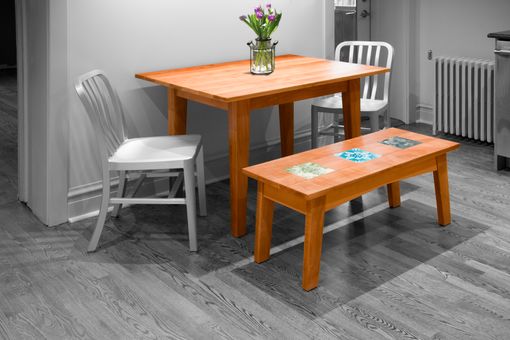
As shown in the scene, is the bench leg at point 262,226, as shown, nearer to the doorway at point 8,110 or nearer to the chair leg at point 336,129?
the chair leg at point 336,129

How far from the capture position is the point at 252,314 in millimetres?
2729

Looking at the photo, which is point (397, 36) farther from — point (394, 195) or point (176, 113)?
point (176, 113)

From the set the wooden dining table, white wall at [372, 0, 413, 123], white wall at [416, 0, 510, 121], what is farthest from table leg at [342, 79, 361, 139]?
white wall at [372, 0, 413, 123]

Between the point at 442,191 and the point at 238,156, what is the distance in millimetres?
1076

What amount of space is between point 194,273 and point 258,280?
0.30 metres

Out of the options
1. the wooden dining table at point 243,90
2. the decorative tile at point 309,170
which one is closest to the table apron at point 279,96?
the wooden dining table at point 243,90

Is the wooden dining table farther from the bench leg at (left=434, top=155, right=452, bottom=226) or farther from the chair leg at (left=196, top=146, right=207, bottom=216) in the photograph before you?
the bench leg at (left=434, top=155, right=452, bottom=226)

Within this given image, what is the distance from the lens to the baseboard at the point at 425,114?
5691mm

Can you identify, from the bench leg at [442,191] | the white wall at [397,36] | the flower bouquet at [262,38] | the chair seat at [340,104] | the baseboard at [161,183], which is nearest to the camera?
the bench leg at [442,191]

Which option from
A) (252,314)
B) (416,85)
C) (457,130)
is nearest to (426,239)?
(252,314)

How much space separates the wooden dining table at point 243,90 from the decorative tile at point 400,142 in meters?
0.42

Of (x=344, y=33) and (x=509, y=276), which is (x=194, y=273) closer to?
(x=509, y=276)

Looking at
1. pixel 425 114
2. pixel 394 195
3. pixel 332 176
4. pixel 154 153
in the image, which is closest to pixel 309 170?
pixel 332 176

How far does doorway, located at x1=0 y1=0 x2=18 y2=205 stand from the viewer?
14.4 ft
